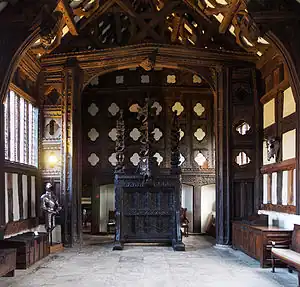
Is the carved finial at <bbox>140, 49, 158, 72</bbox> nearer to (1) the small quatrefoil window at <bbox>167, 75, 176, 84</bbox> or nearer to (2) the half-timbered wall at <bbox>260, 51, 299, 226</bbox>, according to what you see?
(2) the half-timbered wall at <bbox>260, 51, 299, 226</bbox>

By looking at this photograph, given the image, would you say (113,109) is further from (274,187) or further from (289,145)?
(289,145)

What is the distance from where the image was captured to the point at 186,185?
46.1 ft

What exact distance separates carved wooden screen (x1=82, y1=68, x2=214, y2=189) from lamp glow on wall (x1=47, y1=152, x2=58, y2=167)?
9.02 feet

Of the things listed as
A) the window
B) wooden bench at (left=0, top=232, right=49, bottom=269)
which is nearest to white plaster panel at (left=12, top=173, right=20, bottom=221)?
the window

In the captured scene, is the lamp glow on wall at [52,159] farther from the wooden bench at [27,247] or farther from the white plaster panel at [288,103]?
the white plaster panel at [288,103]

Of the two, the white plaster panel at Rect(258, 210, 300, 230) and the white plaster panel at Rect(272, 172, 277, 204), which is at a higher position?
the white plaster panel at Rect(272, 172, 277, 204)

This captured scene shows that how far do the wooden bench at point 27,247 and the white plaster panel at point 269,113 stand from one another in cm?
509

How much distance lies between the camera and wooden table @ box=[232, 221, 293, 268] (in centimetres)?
766

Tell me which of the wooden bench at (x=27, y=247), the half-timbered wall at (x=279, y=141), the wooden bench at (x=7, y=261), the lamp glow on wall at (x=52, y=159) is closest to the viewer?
the wooden bench at (x=7, y=261)

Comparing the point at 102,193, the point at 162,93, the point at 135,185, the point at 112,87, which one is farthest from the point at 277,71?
the point at 102,193

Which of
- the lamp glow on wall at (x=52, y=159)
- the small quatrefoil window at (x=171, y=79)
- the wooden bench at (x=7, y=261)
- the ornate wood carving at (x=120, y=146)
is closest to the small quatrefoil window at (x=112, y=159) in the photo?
the small quatrefoil window at (x=171, y=79)

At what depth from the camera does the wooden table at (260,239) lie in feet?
25.1

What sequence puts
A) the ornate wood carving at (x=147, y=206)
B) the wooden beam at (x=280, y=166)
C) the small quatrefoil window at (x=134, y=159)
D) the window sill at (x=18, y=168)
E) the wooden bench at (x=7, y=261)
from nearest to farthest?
1. the wooden bench at (x=7, y=261)
2. the wooden beam at (x=280, y=166)
3. the window sill at (x=18, y=168)
4. the ornate wood carving at (x=147, y=206)
5. the small quatrefoil window at (x=134, y=159)

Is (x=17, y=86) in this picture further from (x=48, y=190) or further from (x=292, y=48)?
(x=292, y=48)
